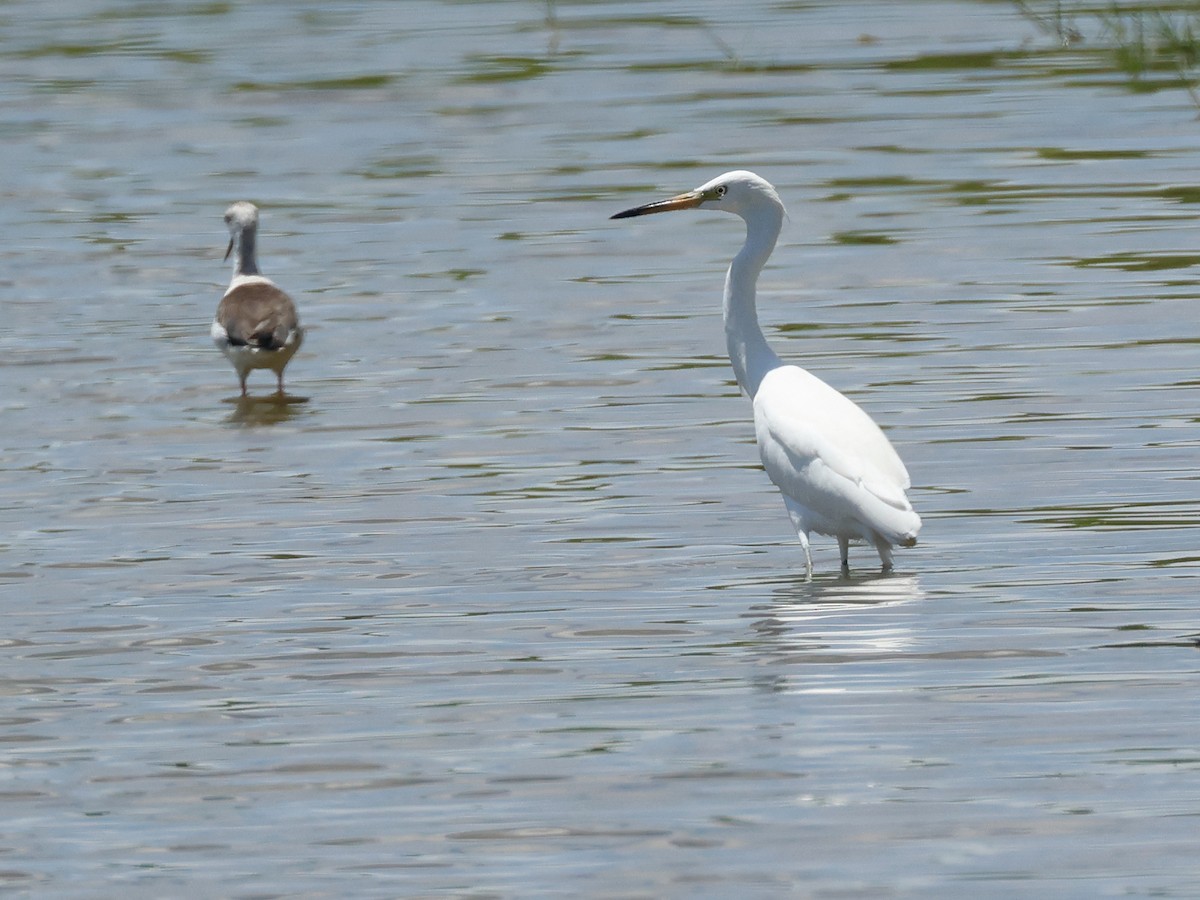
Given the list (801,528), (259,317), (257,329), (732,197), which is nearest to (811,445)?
(801,528)

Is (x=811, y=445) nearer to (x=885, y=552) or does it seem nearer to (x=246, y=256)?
(x=885, y=552)

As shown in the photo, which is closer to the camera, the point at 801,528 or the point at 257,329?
the point at 801,528

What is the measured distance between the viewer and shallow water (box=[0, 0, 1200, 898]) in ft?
23.5

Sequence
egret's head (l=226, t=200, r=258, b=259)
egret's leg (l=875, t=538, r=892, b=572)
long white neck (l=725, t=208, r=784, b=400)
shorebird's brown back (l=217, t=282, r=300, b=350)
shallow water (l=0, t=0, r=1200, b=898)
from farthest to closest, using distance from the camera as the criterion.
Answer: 1. egret's head (l=226, t=200, r=258, b=259)
2. shorebird's brown back (l=217, t=282, r=300, b=350)
3. long white neck (l=725, t=208, r=784, b=400)
4. egret's leg (l=875, t=538, r=892, b=572)
5. shallow water (l=0, t=0, r=1200, b=898)

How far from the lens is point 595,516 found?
11430 millimetres

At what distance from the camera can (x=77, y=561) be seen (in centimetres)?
1102

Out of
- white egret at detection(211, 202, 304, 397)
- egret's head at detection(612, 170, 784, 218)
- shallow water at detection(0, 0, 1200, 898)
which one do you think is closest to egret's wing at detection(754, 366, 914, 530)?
shallow water at detection(0, 0, 1200, 898)

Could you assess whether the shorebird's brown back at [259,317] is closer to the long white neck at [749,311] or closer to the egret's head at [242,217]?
the egret's head at [242,217]

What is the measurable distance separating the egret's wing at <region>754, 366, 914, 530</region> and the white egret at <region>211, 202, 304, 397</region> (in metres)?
5.07

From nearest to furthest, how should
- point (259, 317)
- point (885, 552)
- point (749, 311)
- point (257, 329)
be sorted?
point (885, 552)
point (749, 311)
point (257, 329)
point (259, 317)

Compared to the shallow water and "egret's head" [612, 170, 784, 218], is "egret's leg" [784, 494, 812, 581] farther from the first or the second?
"egret's head" [612, 170, 784, 218]

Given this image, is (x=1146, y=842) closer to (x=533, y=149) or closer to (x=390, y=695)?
(x=390, y=695)

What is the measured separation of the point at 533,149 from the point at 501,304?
708 cm

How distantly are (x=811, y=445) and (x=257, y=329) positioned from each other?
5.76 metres
